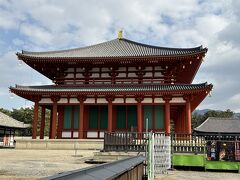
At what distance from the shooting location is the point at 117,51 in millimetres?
32156

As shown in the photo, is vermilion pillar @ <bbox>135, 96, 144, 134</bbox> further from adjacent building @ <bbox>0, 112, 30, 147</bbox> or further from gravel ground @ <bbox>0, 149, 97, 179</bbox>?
adjacent building @ <bbox>0, 112, 30, 147</bbox>

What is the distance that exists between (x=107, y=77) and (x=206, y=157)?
611 inches

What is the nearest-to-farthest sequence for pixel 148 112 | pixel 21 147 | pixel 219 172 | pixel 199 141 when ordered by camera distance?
pixel 219 172 < pixel 199 141 < pixel 21 147 < pixel 148 112

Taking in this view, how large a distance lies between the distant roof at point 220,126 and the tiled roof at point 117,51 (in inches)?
594

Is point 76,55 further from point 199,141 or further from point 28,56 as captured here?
point 199,141

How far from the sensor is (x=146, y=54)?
29625 millimetres

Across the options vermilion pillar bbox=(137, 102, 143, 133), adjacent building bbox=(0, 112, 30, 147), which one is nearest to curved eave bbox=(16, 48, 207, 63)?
vermilion pillar bbox=(137, 102, 143, 133)

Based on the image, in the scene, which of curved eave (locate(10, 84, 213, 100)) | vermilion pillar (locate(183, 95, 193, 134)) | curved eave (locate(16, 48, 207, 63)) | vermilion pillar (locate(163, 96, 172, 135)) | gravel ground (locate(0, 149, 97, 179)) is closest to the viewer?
gravel ground (locate(0, 149, 97, 179))

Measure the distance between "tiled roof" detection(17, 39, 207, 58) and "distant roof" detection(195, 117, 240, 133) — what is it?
15.1m

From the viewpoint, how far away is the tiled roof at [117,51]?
2945 cm

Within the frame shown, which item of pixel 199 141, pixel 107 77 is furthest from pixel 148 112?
pixel 199 141

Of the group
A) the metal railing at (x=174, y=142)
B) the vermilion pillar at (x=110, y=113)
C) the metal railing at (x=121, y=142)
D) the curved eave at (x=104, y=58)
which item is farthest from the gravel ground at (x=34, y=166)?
the curved eave at (x=104, y=58)

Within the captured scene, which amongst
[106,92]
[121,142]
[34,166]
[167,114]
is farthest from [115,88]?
[34,166]

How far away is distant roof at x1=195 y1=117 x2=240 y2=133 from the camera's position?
41.6 m
